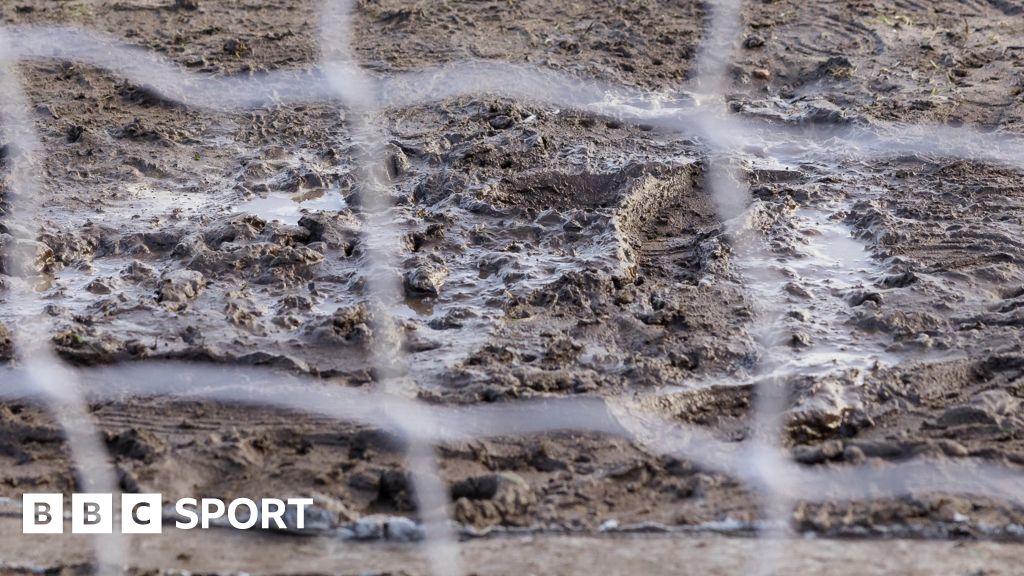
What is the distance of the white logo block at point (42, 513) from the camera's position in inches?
82.4

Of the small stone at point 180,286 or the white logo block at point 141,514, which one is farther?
the small stone at point 180,286

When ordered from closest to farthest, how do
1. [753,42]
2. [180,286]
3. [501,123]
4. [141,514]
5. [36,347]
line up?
1. [141,514]
2. [36,347]
3. [180,286]
4. [501,123]
5. [753,42]

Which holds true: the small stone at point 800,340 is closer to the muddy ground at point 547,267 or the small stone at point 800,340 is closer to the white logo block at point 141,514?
the muddy ground at point 547,267

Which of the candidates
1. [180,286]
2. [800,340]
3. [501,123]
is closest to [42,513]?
[180,286]

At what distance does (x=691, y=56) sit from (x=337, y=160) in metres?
1.46

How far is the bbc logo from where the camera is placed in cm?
209

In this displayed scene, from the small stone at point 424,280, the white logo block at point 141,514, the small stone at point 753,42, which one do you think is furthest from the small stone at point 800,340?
the small stone at point 753,42

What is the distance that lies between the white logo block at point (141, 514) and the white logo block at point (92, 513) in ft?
0.08

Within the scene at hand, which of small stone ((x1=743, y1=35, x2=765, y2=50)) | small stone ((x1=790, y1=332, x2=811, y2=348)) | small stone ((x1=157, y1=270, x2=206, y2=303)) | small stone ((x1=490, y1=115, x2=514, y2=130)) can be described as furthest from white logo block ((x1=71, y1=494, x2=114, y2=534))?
small stone ((x1=743, y1=35, x2=765, y2=50))

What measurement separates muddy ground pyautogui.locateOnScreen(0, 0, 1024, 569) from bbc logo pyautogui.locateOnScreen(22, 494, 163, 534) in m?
0.04

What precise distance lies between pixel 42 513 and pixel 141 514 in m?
0.18

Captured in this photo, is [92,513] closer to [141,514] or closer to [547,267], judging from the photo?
[141,514]

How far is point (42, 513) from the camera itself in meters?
2.13

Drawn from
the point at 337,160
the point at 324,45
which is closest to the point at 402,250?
the point at 337,160
